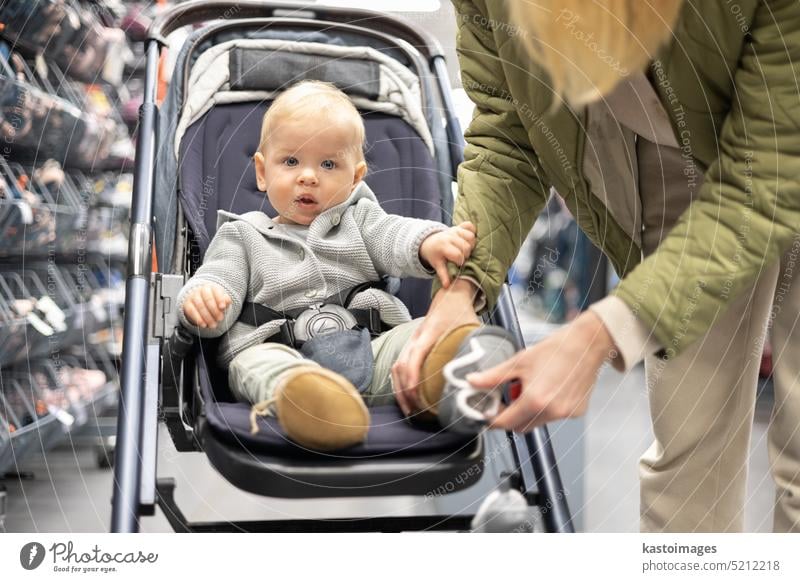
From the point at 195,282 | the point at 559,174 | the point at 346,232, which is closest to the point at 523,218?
the point at 559,174

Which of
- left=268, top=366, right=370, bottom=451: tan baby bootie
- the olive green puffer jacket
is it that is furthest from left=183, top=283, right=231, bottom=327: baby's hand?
the olive green puffer jacket

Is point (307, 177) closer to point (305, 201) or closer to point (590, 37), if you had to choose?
point (305, 201)

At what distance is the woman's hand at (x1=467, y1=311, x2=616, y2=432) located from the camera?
0.66m

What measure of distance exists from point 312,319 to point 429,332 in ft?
0.50

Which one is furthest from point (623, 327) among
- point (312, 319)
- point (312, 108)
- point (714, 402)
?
point (312, 108)

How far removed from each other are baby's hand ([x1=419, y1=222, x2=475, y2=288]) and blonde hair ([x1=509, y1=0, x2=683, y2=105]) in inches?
6.5

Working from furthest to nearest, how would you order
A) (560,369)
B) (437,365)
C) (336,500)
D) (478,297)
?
(336,500) → (478,297) → (437,365) → (560,369)

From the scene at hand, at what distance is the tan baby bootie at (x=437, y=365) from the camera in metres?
0.76

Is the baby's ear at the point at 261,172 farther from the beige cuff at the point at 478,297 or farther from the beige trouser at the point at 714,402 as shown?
the beige trouser at the point at 714,402

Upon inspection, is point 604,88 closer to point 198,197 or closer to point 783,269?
point 783,269

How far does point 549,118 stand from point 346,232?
10.8 inches

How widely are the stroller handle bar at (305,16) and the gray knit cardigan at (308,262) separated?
0.36 m

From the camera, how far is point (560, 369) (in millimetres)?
660
